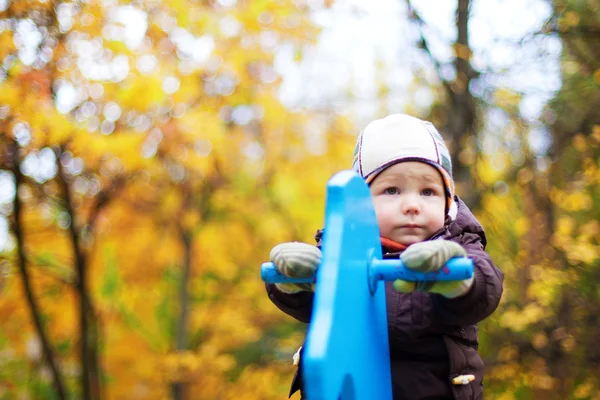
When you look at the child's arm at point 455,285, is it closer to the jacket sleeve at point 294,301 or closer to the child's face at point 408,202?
the child's face at point 408,202

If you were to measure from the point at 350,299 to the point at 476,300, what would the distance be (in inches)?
15.2

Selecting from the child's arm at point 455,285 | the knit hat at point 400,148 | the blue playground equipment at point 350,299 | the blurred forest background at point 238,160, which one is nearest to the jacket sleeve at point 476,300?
the child's arm at point 455,285

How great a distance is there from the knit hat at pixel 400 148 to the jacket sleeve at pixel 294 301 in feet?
1.28

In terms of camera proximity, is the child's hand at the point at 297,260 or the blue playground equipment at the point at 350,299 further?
the child's hand at the point at 297,260

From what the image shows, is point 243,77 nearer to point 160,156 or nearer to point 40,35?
point 160,156

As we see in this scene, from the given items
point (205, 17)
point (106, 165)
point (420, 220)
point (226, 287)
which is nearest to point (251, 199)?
point (226, 287)

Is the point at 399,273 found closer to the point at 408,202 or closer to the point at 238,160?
Answer: the point at 408,202

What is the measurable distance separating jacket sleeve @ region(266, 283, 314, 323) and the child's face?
0.98 ft

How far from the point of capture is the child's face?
1945 mm

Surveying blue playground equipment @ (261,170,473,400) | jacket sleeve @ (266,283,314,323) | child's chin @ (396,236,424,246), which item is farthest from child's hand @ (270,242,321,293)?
child's chin @ (396,236,424,246)

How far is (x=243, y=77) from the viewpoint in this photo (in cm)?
650

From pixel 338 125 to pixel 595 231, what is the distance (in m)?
3.79

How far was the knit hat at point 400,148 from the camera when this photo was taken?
1.96m

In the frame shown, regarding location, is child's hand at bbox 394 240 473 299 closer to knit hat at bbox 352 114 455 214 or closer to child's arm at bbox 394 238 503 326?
child's arm at bbox 394 238 503 326
